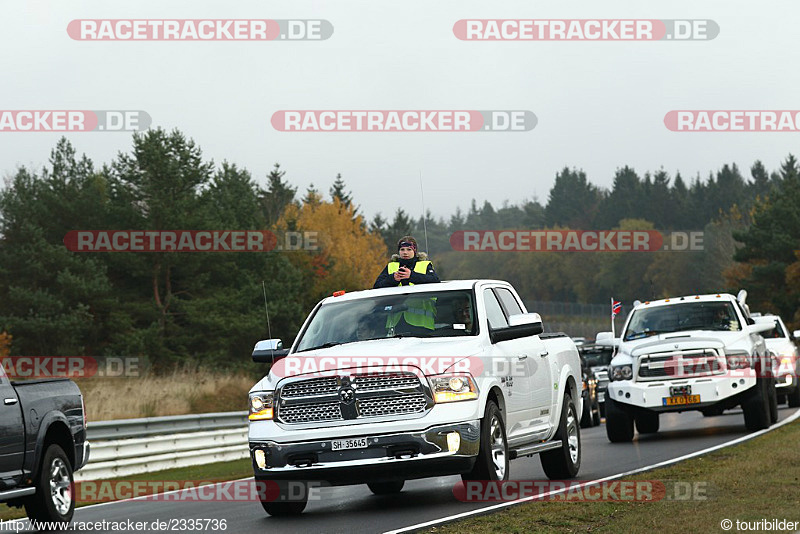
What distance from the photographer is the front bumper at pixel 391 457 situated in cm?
1109

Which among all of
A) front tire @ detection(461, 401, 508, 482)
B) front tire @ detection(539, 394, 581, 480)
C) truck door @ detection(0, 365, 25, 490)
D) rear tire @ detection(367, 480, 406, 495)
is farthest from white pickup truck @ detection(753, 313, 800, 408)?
truck door @ detection(0, 365, 25, 490)

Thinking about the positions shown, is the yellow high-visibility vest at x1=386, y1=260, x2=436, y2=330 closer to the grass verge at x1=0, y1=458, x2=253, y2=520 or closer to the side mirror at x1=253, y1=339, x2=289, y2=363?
the side mirror at x1=253, y1=339, x2=289, y2=363

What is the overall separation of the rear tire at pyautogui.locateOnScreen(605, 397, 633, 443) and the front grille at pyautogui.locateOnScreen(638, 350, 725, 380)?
2.48ft

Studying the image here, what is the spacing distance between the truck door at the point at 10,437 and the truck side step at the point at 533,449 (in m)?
4.36

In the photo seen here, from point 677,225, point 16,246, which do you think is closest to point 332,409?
point 16,246

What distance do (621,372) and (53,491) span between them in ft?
34.1

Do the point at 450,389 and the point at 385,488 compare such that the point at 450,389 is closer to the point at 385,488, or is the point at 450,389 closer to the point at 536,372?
the point at 536,372

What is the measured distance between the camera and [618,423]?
2020 centimetres

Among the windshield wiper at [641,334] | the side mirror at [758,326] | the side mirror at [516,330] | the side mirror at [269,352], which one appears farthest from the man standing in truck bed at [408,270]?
the side mirror at [758,326]

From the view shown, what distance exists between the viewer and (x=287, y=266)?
71.8 m

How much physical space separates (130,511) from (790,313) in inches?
3338

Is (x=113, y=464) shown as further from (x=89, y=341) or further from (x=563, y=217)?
(x=563, y=217)

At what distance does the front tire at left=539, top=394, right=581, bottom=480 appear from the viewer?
1399 cm

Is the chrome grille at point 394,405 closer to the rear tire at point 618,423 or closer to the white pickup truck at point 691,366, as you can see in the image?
the white pickup truck at point 691,366
